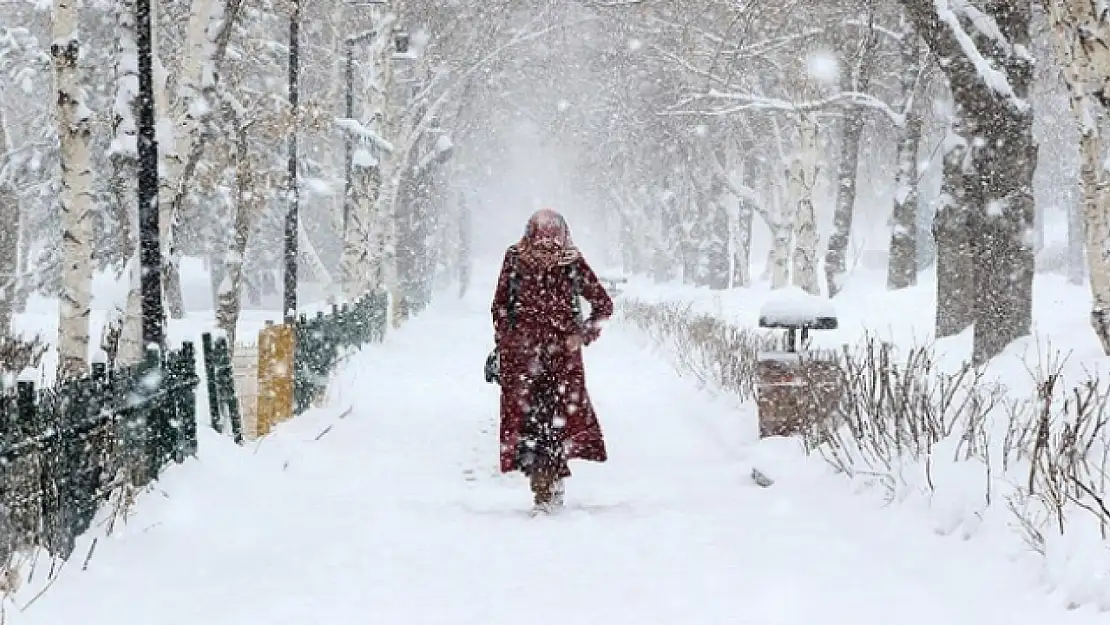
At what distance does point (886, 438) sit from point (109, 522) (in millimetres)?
4197

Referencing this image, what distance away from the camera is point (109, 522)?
4902 millimetres

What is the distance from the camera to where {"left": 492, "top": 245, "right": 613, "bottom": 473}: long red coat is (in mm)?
6559

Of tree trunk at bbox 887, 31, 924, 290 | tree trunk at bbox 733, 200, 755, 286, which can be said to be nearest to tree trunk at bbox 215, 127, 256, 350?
tree trunk at bbox 887, 31, 924, 290

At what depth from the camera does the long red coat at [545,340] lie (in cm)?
656

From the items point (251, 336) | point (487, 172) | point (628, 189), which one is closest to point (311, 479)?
point (251, 336)

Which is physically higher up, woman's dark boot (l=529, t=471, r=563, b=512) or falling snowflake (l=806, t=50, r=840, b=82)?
falling snowflake (l=806, t=50, r=840, b=82)

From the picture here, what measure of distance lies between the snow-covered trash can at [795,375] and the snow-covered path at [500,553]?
53 cm

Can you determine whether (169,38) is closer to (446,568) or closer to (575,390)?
(575,390)

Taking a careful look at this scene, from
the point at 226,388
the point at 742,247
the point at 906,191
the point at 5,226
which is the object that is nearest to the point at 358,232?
the point at 5,226

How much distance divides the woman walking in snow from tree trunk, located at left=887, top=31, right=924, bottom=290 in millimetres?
12568

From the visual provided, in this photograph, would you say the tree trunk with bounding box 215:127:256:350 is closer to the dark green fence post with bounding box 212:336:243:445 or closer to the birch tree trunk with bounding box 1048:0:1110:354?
the dark green fence post with bounding box 212:336:243:445

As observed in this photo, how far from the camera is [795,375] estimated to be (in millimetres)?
7734

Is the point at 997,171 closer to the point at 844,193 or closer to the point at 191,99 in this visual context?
the point at 191,99

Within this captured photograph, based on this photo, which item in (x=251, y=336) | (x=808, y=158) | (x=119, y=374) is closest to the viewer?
(x=119, y=374)
